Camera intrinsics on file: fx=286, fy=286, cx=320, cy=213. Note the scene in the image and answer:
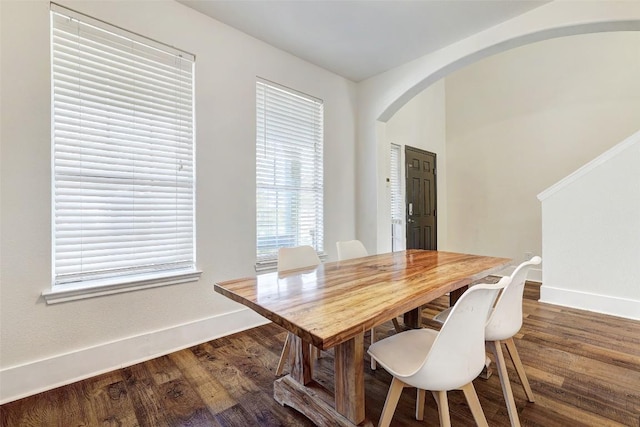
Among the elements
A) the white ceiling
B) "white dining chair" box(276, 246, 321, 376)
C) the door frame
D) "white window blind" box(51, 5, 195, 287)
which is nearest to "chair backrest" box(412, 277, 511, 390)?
"white dining chair" box(276, 246, 321, 376)

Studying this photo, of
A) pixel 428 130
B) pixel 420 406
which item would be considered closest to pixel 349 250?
pixel 420 406

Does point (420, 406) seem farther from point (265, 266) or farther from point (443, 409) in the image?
point (265, 266)

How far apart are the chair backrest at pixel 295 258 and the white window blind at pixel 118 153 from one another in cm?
87

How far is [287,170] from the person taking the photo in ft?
10.0

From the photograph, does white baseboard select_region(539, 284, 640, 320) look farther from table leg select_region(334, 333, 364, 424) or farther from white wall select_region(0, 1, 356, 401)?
white wall select_region(0, 1, 356, 401)

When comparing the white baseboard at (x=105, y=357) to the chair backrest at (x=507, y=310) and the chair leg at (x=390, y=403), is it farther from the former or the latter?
the chair backrest at (x=507, y=310)

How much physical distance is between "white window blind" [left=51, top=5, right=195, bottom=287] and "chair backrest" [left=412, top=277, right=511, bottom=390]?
202cm

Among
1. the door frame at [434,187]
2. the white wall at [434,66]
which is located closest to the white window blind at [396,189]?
the door frame at [434,187]

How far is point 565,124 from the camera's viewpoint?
13.5ft

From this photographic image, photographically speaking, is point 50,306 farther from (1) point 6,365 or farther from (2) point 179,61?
(2) point 179,61

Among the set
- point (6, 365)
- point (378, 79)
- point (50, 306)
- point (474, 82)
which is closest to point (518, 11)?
point (378, 79)

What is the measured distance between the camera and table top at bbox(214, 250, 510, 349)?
98 cm

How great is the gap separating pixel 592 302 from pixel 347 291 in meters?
3.32

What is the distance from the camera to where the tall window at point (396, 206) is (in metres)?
4.52
